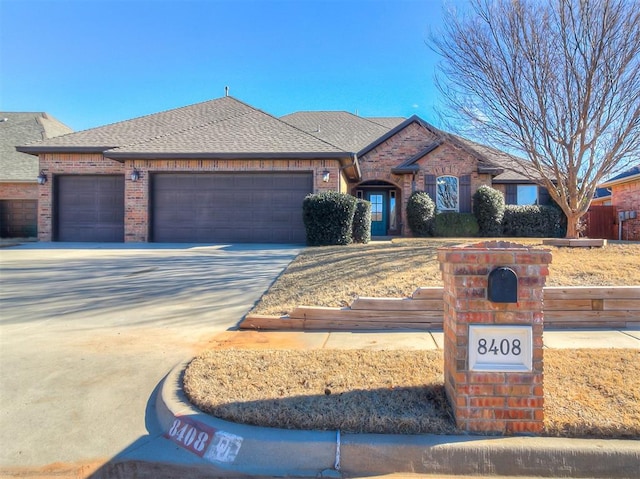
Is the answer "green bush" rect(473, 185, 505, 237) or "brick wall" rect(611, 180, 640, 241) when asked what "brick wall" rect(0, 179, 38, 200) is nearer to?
"green bush" rect(473, 185, 505, 237)

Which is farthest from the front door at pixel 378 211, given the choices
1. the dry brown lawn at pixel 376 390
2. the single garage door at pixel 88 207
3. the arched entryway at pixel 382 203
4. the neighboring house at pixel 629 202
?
the dry brown lawn at pixel 376 390

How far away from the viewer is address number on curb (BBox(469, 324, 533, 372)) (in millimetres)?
2629

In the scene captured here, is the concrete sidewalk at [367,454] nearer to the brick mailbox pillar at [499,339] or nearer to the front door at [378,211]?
the brick mailbox pillar at [499,339]

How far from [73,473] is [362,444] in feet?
5.99

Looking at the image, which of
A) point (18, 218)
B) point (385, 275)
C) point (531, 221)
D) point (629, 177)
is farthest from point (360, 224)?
point (18, 218)

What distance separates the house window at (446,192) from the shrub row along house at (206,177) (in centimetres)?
4

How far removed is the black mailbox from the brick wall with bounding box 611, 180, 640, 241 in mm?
18441

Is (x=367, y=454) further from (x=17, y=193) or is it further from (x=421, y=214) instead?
(x=17, y=193)

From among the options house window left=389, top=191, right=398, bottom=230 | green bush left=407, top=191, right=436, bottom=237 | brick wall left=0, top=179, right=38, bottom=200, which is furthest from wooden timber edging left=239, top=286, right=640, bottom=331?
brick wall left=0, top=179, right=38, bottom=200

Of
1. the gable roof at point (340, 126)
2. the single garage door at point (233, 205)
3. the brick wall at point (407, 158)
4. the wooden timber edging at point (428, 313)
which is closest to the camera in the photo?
the wooden timber edging at point (428, 313)

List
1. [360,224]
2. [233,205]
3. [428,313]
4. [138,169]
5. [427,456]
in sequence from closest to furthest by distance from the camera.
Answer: [427,456] → [428,313] → [360,224] → [138,169] → [233,205]

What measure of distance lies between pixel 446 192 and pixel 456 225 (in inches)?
70.7

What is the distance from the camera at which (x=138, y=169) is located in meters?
14.5

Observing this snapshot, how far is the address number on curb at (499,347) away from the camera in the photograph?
263 cm
